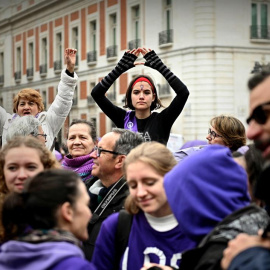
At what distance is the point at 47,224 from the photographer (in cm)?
252

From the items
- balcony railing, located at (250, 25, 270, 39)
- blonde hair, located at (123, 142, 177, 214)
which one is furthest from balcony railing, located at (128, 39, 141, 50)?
blonde hair, located at (123, 142, 177, 214)

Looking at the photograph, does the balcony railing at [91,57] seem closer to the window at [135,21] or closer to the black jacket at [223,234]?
the window at [135,21]

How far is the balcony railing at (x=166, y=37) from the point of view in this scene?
2794cm

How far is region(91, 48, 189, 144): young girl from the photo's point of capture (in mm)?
5344

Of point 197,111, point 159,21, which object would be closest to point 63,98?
point 197,111

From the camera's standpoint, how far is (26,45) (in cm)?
4238

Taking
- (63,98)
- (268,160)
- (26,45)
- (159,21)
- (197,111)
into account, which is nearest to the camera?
(268,160)

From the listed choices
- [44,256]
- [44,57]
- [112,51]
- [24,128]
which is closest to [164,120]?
[24,128]

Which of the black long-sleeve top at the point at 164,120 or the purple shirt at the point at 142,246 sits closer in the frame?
the purple shirt at the point at 142,246

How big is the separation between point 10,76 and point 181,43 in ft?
68.1

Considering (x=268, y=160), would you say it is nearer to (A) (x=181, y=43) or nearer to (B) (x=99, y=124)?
(A) (x=181, y=43)

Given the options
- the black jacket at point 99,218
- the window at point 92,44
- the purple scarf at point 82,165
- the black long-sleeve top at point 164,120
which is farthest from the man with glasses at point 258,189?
the window at point 92,44

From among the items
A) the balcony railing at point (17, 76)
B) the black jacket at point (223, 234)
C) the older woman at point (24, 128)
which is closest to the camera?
the black jacket at point (223, 234)

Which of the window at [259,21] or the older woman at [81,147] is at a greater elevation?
the window at [259,21]
